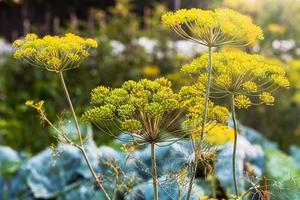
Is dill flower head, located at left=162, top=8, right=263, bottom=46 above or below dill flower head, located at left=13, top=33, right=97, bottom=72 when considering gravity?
above

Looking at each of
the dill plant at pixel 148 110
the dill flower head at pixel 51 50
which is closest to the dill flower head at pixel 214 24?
the dill plant at pixel 148 110

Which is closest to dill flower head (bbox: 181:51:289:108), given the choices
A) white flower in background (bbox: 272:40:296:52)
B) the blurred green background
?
the blurred green background

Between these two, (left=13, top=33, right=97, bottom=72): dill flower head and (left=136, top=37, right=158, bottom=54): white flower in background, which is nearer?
(left=13, top=33, right=97, bottom=72): dill flower head

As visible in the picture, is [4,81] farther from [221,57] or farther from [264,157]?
[221,57]

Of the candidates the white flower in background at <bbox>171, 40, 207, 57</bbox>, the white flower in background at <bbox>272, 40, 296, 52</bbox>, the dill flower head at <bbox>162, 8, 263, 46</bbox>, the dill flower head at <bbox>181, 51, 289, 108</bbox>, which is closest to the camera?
the dill flower head at <bbox>162, 8, 263, 46</bbox>

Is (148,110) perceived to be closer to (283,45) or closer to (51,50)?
(51,50)

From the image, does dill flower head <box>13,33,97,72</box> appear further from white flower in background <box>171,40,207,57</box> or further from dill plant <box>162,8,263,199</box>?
white flower in background <box>171,40,207,57</box>

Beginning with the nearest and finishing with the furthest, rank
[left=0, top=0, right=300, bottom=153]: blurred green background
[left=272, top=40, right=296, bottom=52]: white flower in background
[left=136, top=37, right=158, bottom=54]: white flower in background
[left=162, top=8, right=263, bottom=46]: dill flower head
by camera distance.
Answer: [left=162, top=8, right=263, bottom=46]: dill flower head
[left=0, top=0, right=300, bottom=153]: blurred green background
[left=272, top=40, right=296, bottom=52]: white flower in background
[left=136, top=37, right=158, bottom=54]: white flower in background

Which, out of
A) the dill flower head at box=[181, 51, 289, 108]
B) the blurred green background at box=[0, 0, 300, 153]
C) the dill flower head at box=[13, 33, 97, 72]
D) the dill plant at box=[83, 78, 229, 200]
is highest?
the dill flower head at box=[13, 33, 97, 72]
